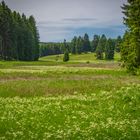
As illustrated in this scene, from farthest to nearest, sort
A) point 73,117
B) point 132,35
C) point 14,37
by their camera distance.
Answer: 1. point 14,37
2. point 132,35
3. point 73,117

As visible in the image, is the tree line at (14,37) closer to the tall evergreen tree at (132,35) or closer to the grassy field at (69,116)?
the tall evergreen tree at (132,35)

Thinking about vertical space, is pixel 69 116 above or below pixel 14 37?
below

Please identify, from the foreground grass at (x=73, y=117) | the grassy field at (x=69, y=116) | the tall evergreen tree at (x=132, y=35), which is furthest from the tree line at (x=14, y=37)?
the foreground grass at (x=73, y=117)

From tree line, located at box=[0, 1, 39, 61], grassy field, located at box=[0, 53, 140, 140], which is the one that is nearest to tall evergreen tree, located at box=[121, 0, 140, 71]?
grassy field, located at box=[0, 53, 140, 140]

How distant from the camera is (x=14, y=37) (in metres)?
129

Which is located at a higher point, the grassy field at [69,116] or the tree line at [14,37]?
the tree line at [14,37]

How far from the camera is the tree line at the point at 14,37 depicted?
401 ft

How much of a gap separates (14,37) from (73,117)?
4371 inches

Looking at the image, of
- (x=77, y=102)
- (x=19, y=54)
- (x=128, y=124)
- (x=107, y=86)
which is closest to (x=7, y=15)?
(x=19, y=54)

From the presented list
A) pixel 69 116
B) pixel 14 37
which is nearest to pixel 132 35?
pixel 69 116

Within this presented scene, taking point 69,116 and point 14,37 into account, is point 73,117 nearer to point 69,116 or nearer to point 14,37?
point 69,116

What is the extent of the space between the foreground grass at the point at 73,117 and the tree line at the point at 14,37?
96069 millimetres

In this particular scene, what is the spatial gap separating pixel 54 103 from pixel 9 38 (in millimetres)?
103491

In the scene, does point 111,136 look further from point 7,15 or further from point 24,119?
point 7,15
